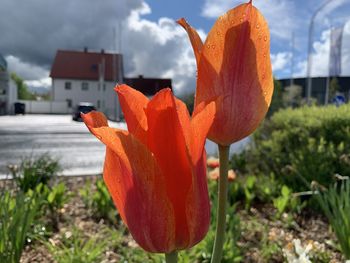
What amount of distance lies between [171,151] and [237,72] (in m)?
0.18

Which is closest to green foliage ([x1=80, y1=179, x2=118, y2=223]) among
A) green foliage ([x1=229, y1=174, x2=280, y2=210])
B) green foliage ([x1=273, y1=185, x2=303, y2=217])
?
green foliage ([x1=229, y1=174, x2=280, y2=210])

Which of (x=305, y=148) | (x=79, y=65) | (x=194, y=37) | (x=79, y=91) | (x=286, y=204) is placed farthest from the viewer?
(x=79, y=91)

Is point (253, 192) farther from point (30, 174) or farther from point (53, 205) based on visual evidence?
point (30, 174)

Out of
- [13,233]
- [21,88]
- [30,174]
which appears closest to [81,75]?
[21,88]

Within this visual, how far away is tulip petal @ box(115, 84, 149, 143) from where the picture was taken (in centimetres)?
65

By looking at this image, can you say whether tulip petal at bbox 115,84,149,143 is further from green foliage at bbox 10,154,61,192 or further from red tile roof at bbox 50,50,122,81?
red tile roof at bbox 50,50,122,81

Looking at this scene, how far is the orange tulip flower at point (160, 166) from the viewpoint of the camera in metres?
0.62

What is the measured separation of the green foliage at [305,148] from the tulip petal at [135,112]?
3.23 metres

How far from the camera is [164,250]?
670 mm

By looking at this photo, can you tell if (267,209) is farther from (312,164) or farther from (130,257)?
(130,257)

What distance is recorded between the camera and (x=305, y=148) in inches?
174

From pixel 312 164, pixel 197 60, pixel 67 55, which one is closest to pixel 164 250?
pixel 197 60

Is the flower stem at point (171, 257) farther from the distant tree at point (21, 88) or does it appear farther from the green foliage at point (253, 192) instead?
the distant tree at point (21, 88)

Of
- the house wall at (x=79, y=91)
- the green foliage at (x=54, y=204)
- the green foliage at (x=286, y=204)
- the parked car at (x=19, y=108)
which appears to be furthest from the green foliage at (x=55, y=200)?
the house wall at (x=79, y=91)
